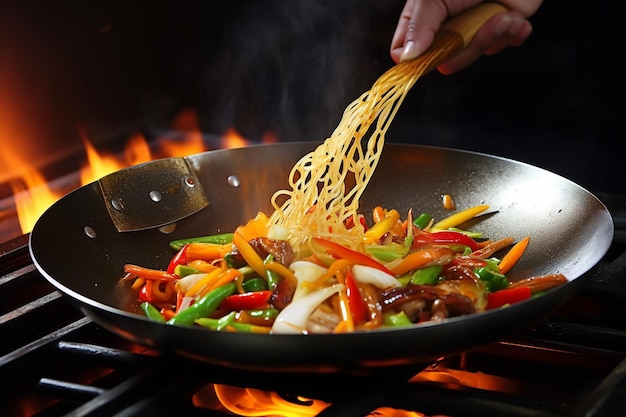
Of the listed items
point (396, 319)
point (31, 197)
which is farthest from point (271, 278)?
point (31, 197)

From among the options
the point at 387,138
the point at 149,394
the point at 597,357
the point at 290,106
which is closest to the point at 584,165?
the point at 387,138

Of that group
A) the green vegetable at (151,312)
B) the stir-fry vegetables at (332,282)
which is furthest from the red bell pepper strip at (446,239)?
the green vegetable at (151,312)

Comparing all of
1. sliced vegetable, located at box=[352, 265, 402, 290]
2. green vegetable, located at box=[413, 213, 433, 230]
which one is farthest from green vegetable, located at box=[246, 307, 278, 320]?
green vegetable, located at box=[413, 213, 433, 230]

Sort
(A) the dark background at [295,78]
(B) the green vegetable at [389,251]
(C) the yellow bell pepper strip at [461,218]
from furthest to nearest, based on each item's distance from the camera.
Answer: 1. (A) the dark background at [295,78]
2. (C) the yellow bell pepper strip at [461,218]
3. (B) the green vegetable at [389,251]

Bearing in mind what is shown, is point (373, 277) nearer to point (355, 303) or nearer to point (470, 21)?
point (355, 303)

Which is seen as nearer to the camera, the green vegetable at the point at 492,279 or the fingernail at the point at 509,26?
the green vegetable at the point at 492,279

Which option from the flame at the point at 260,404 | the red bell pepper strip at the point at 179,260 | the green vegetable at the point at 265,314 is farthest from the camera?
the red bell pepper strip at the point at 179,260

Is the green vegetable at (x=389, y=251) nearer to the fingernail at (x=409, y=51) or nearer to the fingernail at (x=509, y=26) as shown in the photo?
the fingernail at (x=409, y=51)
